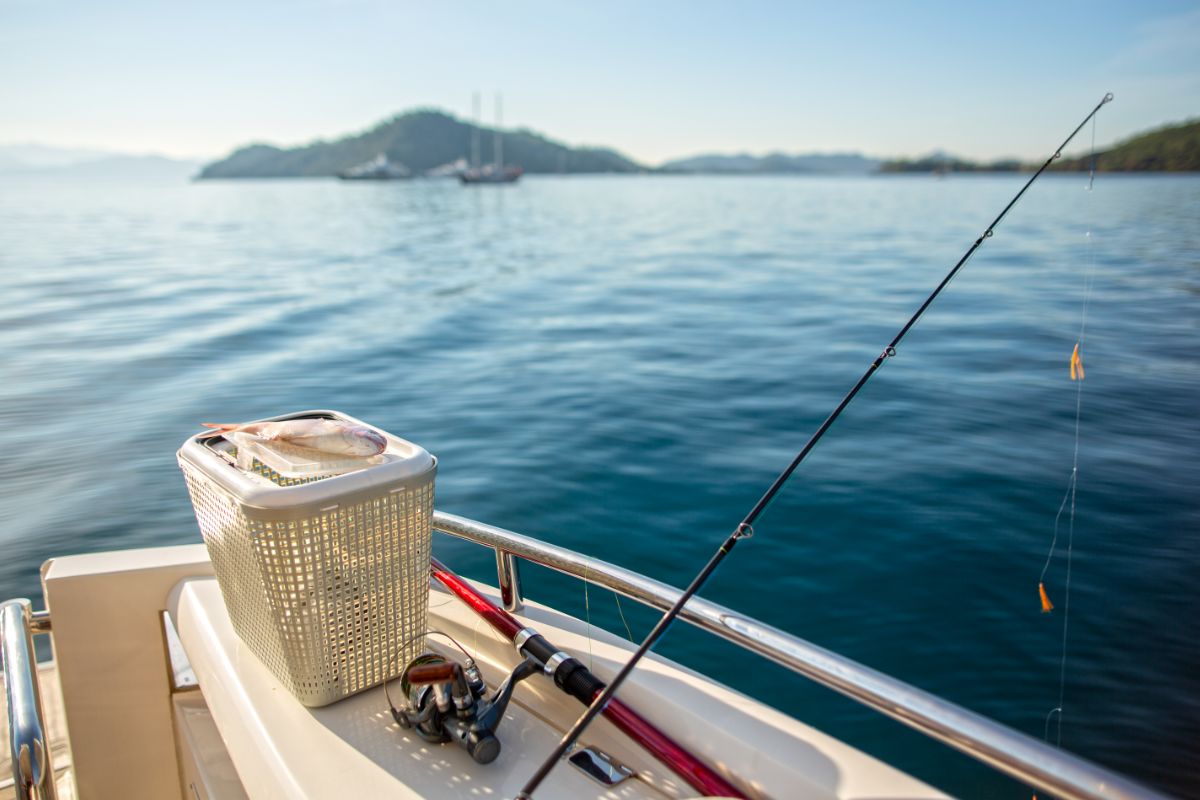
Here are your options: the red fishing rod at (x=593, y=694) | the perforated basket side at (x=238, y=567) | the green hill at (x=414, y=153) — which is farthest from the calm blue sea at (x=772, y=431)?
the green hill at (x=414, y=153)

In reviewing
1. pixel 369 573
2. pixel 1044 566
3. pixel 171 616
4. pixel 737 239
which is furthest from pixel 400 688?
pixel 737 239

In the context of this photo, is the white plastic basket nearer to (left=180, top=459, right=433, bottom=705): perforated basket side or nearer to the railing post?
(left=180, top=459, right=433, bottom=705): perforated basket side

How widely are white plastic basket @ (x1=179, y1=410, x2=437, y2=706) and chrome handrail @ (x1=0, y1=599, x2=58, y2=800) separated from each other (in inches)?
15.8

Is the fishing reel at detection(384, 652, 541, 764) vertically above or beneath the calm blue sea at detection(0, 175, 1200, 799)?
above

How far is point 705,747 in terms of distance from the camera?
139 centimetres

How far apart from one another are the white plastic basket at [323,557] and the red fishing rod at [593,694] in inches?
7.5

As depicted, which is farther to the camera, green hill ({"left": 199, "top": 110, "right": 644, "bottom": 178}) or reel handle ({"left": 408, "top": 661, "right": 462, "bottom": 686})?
green hill ({"left": 199, "top": 110, "right": 644, "bottom": 178})

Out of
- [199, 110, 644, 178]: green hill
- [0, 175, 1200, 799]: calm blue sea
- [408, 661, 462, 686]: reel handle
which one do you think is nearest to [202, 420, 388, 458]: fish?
[408, 661, 462, 686]: reel handle

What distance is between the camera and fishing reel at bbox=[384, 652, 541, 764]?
1440mm

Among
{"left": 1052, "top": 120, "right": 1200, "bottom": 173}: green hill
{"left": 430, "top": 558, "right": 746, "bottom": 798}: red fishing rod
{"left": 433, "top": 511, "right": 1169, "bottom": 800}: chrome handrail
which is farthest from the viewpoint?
{"left": 1052, "top": 120, "right": 1200, "bottom": 173}: green hill

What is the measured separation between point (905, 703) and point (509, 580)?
0.99 m

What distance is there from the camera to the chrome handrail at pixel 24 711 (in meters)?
1.47

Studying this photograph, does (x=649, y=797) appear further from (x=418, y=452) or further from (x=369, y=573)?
(x=418, y=452)

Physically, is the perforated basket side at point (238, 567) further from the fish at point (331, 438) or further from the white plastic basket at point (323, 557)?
the fish at point (331, 438)
